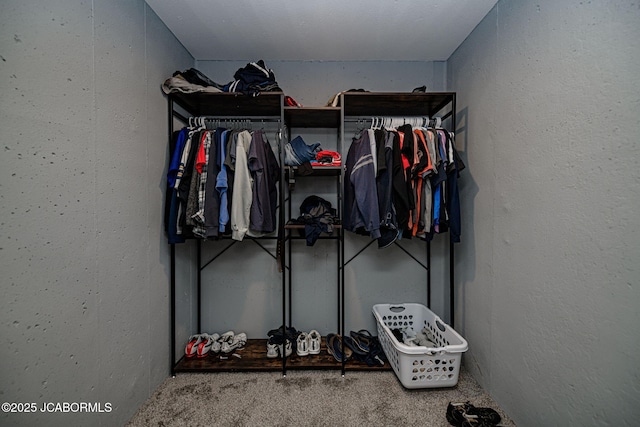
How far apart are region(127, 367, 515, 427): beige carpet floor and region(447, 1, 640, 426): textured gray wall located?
1.54 ft

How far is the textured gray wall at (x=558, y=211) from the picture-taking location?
3.10ft

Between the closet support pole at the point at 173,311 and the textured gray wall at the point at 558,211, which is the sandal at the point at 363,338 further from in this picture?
the closet support pole at the point at 173,311

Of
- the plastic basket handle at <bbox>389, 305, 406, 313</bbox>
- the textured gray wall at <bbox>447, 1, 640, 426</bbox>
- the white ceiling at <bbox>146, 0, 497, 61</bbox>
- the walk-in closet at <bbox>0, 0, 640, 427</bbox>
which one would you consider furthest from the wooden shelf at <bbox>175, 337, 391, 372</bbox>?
the white ceiling at <bbox>146, 0, 497, 61</bbox>

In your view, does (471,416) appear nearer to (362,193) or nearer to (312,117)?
(362,193)

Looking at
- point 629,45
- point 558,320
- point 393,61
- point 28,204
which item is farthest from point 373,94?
point 28,204

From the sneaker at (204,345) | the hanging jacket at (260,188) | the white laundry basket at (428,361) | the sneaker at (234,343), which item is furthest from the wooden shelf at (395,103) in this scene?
the sneaker at (204,345)

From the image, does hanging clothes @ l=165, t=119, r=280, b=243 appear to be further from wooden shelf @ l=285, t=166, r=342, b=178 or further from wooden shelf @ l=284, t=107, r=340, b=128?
wooden shelf @ l=284, t=107, r=340, b=128

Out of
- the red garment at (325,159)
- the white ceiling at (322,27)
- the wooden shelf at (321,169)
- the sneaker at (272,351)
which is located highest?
the white ceiling at (322,27)

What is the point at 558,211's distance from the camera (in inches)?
46.4

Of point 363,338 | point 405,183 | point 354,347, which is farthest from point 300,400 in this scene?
point 405,183

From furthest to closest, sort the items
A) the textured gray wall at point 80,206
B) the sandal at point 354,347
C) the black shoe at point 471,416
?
1. the sandal at point 354,347
2. the black shoe at point 471,416
3. the textured gray wall at point 80,206

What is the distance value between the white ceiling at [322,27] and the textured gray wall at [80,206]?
1.09 ft

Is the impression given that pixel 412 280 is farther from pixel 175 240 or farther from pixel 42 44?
pixel 42 44

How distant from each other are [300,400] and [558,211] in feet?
5.96
